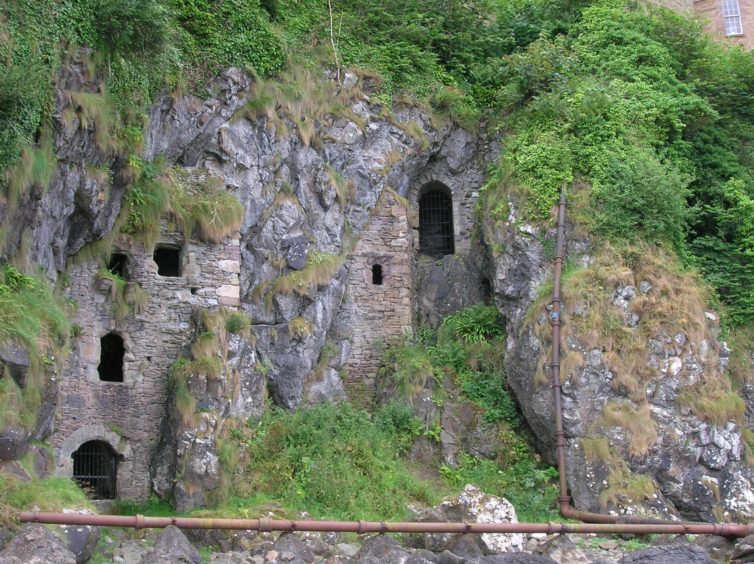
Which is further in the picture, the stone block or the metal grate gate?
the metal grate gate

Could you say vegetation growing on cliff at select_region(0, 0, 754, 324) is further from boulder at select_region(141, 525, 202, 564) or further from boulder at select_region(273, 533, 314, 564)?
boulder at select_region(273, 533, 314, 564)

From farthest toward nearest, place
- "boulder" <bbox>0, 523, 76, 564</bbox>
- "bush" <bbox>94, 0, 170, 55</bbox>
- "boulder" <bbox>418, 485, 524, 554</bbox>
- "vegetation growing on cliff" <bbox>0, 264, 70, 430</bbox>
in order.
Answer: "bush" <bbox>94, 0, 170, 55</bbox> → "boulder" <bbox>418, 485, 524, 554</bbox> → "vegetation growing on cliff" <bbox>0, 264, 70, 430</bbox> → "boulder" <bbox>0, 523, 76, 564</bbox>

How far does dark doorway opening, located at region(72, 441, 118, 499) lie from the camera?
1658cm

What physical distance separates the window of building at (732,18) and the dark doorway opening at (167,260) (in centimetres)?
1826

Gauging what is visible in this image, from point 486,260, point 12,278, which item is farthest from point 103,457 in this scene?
point 486,260

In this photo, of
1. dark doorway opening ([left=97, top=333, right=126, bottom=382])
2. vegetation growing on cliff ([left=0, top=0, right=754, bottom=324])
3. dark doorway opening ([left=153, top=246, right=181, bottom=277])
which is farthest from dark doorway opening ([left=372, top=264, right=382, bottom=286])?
dark doorway opening ([left=97, top=333, right=126, bottom=382])

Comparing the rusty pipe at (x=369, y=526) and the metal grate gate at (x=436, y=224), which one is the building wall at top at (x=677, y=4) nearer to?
the metal grate gate at (x=436, y=224)

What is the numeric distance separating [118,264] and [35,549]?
8065 millimetres

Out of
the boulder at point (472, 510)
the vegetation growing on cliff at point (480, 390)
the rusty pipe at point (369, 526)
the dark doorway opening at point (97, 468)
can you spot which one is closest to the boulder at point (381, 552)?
the rusty pipe at point (369, 526)

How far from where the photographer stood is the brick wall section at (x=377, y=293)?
63.6 ft

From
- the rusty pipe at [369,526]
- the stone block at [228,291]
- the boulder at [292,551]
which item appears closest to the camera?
the rusty pipe at [369,526]

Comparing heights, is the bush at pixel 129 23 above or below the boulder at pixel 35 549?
above

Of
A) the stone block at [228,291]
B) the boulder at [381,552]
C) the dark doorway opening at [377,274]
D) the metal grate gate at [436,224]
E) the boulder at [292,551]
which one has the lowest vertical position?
the boulder at [292,551]

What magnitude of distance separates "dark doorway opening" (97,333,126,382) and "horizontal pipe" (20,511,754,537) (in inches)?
264
